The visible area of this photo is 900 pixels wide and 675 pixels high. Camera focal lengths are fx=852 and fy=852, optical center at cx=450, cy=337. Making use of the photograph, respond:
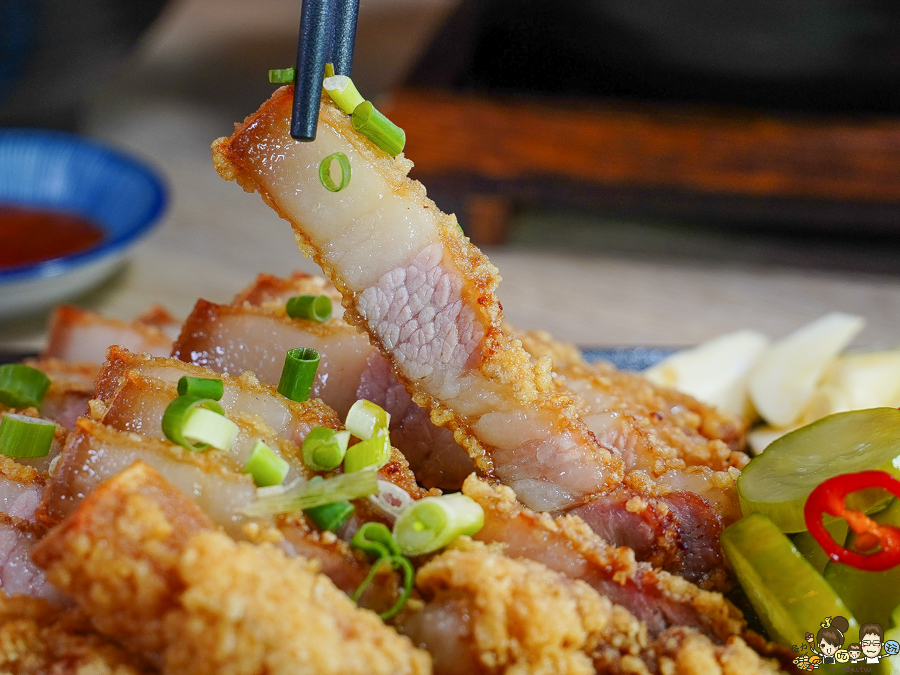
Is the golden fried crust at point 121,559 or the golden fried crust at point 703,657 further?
the golden fried crust at point 703,657

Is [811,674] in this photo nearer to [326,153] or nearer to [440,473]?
[440,473]

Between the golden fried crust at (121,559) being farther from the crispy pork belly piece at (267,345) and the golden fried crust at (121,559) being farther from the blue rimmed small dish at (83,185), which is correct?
the blue rimmed small dish at (83,185)

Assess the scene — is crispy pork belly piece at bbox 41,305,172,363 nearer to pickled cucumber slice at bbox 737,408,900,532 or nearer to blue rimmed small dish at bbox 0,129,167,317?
blue rimmed small dish at bbox 0,129,167,317

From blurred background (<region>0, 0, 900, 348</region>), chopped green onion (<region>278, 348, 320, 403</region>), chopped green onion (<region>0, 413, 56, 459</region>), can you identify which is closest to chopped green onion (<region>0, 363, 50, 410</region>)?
chopped green onion (<region>0, 413, 56, 459</region>)

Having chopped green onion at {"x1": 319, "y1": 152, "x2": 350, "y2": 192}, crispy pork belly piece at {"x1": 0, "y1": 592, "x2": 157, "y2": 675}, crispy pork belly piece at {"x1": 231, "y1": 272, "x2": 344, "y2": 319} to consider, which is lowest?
crispy pork belly piece at {"x1": 0, "y1": 592, "x2": 157, "y2": 675}

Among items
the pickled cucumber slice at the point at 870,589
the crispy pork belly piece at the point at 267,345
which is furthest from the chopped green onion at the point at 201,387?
the pickled cucumber slice at the point at 870,589

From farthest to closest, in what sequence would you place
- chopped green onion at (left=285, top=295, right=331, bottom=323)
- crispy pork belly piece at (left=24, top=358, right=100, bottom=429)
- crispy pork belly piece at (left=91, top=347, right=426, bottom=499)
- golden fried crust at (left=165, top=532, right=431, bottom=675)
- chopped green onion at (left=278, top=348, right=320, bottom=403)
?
crispy pork belly piece at (left=24, top=358, right=100, bottom=429) → chopped green onion at (left=285, top=295, right=331, bottom=323) → chopped green onion at (left=278, top=348, right=320, bottom=403) → crispy pork belly piece at (left=91, top=347, right=426, bottom=499) → golden fried crust at (left=165, top=532, right=431, bottom=675)

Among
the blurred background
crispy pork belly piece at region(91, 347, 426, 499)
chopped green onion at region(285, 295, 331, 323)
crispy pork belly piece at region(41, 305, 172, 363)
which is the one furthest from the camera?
the blurred background
